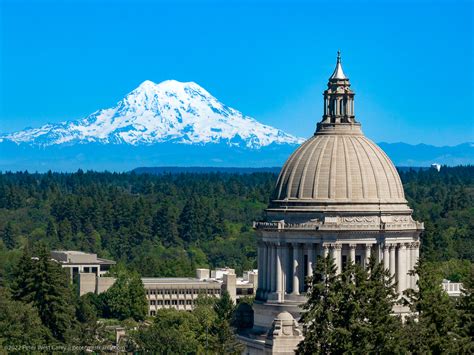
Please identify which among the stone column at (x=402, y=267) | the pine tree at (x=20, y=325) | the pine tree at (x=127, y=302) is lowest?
the pine tree at (x=20, y=325)

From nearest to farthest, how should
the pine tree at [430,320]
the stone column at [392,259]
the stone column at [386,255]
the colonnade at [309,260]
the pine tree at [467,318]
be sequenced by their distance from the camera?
the pine tree at [430,320] < the pine tree at [467,318] < the colonnade at [309,260] < the stone column at [386,255] < the stone column at [392,259]

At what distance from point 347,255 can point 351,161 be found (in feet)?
17.0

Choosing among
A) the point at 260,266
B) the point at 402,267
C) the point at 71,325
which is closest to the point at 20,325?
the point at 71,325

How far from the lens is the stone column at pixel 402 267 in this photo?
415ft

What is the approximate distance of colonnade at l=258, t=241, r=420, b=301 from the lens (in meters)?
125

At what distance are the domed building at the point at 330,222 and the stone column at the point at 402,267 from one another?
5 centimetres

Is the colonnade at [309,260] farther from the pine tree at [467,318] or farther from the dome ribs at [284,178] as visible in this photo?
the pine tree at [467,318]

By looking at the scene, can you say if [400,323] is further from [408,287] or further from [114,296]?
[114,296]

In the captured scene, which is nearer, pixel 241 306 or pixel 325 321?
pixel 325 321

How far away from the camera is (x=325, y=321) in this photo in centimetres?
11000

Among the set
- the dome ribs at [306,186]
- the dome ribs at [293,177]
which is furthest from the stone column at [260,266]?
the dome ribs at [306,186]

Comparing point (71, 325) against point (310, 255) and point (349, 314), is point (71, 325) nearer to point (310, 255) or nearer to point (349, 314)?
point (310, 255)

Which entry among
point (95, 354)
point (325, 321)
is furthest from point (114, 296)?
point (325, 321)

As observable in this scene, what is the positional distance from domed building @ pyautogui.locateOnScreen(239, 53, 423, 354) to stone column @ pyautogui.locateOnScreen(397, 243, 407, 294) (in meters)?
0.05
